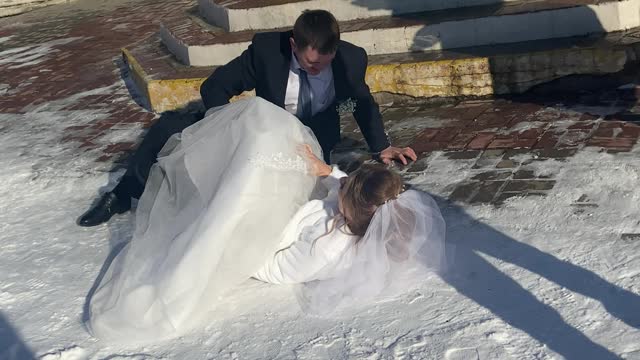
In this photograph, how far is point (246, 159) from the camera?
444cm

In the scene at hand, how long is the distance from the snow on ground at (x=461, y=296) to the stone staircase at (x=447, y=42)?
1.33 metres

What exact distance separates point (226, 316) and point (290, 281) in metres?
0.37

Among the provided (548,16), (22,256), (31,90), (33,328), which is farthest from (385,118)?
(31,90)

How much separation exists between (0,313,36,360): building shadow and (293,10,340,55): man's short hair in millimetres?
2040

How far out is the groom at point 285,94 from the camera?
530cm

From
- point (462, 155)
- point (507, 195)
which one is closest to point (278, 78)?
point (462, 155)

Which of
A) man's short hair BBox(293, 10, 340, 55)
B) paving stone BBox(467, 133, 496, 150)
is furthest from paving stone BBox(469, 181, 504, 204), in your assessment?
man's short hair BBox(293, 10, 340, 55)

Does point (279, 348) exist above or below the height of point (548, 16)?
below

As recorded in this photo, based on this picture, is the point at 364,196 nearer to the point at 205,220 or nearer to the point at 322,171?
the point at 322,171

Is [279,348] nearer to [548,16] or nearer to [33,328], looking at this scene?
[33,328]

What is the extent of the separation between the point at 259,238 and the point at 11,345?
1.22m

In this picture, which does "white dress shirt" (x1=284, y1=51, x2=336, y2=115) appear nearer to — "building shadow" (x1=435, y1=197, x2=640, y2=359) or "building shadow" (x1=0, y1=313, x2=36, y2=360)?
"building shadow" (x1=435, y1=197, x2=640, y2=359)

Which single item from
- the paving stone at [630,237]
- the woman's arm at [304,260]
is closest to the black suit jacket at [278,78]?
the woman's arm at [304,260]

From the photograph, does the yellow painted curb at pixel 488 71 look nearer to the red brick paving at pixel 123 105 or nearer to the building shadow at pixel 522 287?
the red brick paving at pixel 123 105
